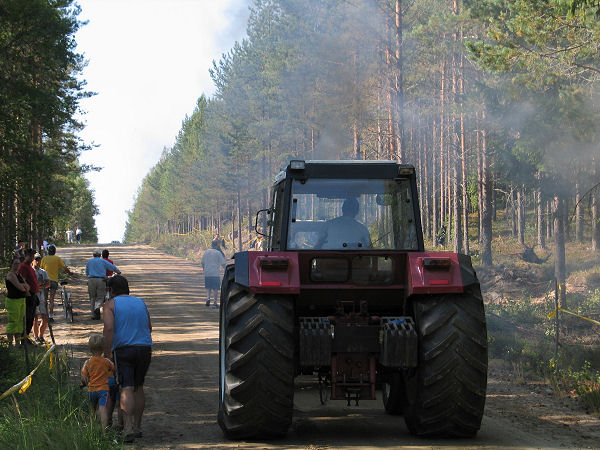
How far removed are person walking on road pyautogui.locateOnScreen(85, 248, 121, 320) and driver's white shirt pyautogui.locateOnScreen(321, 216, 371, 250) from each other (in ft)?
43.4

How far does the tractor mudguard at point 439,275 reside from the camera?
24.8 ft

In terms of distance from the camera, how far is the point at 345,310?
8.27 meters

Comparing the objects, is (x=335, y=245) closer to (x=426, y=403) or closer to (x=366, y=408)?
(x=426, y=403)

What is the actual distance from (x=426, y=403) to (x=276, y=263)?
2039 millimetres

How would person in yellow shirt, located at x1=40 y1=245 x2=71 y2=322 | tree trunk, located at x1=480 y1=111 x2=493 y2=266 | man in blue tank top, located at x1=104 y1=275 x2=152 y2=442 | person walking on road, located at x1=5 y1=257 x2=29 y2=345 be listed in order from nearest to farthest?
man in blue tank top, located at x1=104 y1=275 x2=152 y2=442
person walking on road, located at x1=5 y1=257 x2=29 y2=345
person in yellow shirt, located at x1=40 y1=245 x2=71 y2=322
tree trunk, located at x1=480 y1=111 x2=493 y2=266

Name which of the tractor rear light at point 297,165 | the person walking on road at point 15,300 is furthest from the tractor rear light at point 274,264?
the person walking on road at point 15,300

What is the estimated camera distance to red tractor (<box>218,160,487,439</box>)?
737 cm

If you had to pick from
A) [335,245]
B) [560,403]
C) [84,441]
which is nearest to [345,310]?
[335,245]

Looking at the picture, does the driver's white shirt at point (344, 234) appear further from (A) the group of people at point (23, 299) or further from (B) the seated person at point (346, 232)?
(A) the group of people at point (23, 299)

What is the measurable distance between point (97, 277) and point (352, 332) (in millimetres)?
14392

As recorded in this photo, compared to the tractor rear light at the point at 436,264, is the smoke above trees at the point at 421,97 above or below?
above

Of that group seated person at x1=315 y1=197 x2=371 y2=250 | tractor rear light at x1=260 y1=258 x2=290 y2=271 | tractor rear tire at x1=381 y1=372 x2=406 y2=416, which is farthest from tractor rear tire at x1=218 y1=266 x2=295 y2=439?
tractor rear tire at x1=381 y1=372 x2=406 y2=416

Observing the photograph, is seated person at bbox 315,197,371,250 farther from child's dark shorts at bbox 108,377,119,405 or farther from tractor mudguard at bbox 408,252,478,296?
child's dark shorts at bbox 108,377,119,405

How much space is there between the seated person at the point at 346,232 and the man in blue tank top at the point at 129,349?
212 cm
